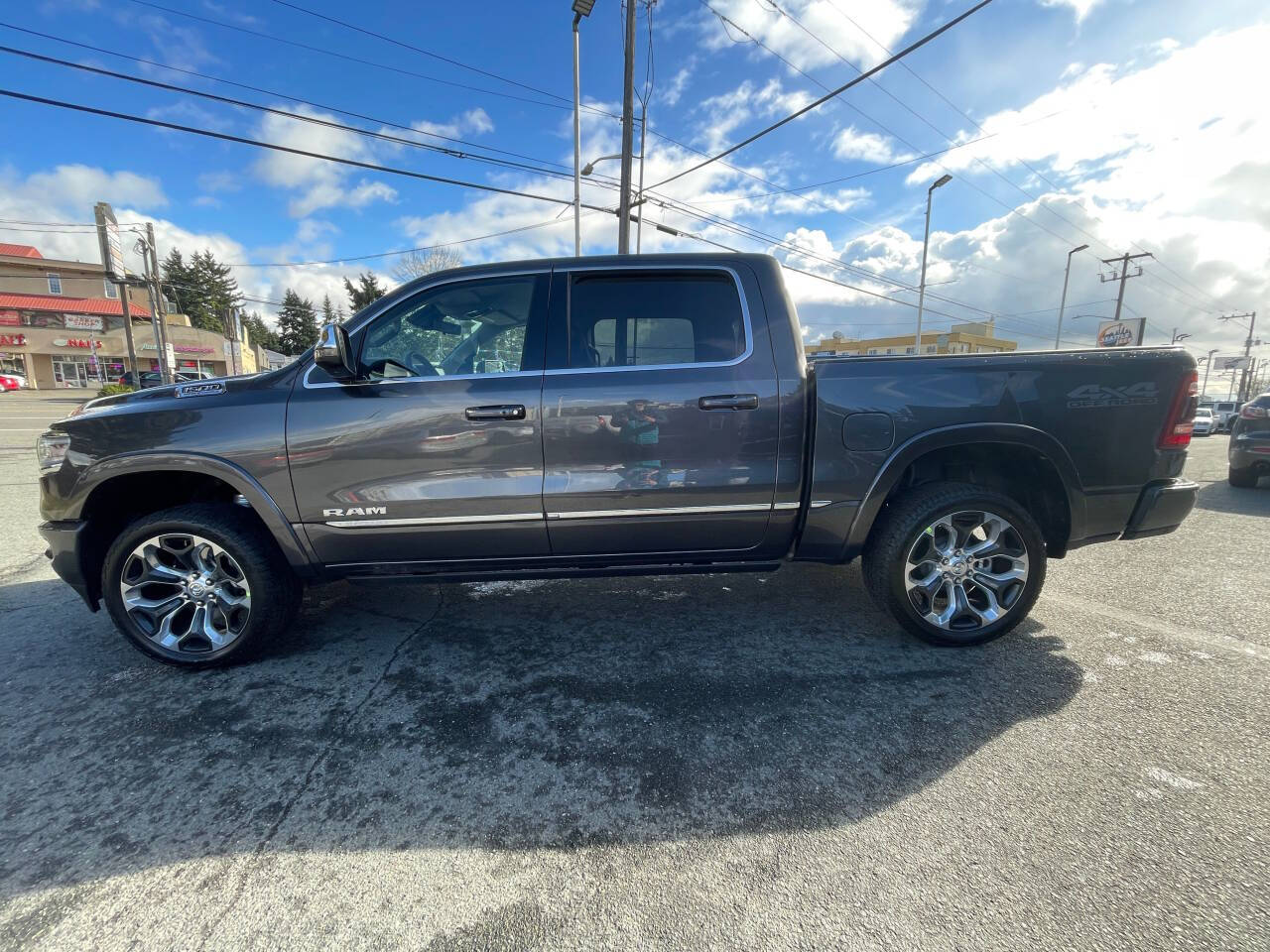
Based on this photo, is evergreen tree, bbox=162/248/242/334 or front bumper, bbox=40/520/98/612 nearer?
front bumper, bbox=40/520/98/612

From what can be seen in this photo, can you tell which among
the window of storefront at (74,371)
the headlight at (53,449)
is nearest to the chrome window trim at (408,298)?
the headlight at (53,449)

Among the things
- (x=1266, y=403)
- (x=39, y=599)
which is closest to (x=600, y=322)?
(x=39, y=599)

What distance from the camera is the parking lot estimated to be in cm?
151

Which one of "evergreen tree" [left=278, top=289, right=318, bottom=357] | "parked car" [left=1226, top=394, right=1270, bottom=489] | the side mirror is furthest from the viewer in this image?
"evergreen tree" [left=278, top=289, right=318, bottom=357]

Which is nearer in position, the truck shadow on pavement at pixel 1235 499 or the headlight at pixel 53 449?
the headlight at pixel 53 449

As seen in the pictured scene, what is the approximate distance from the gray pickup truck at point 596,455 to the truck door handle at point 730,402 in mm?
15

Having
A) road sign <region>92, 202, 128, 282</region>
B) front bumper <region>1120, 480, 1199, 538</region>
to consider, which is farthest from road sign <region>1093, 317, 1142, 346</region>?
road sign <region>92, 202, 128, 282</region>

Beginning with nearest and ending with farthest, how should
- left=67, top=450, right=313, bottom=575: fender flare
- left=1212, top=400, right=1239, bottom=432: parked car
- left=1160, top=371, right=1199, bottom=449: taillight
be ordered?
left=67, top=450, right=313, bottom=575: fender flare < left=1160, top=371, right=1199, bottom=449: taillight < left=1212, top=400, right=1239, bottom=432: parked car

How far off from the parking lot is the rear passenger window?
154 centimetres

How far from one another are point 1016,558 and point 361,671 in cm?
342

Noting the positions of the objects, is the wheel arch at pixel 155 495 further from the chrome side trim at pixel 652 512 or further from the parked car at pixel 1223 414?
the parked car at pixel 1223 414

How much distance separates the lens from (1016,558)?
113 inches

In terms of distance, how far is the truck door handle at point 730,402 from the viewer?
269cm

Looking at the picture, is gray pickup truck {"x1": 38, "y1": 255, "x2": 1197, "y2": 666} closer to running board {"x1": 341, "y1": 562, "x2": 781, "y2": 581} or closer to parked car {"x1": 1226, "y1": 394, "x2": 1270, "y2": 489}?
running board {"x1": 341, "y1": 562, "x2": 781, "y2": 581}
